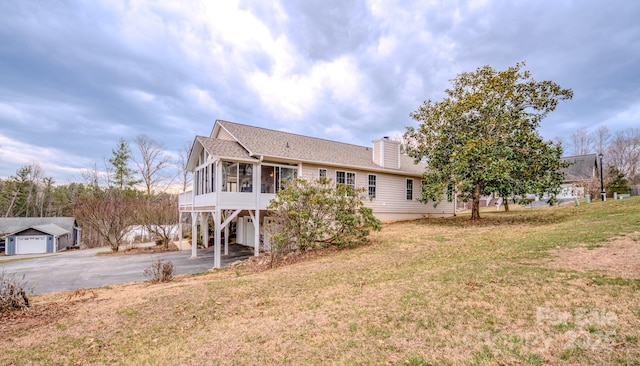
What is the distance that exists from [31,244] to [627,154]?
6807cm

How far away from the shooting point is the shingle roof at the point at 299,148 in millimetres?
14541

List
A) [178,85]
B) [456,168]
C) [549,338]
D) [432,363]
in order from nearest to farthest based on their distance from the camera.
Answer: [432,363] → [549,338] → [456,168] → [178,85]

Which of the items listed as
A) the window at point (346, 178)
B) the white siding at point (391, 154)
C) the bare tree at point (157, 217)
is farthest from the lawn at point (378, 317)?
the bare tree at point (157, 217)

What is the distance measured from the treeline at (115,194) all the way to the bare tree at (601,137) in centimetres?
5430

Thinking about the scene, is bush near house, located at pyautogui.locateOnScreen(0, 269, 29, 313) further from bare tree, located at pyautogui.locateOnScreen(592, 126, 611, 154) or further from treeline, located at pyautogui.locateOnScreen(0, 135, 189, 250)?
bare tree, located at pyautogui.locateOnScreen(592, 126, 611, 154)

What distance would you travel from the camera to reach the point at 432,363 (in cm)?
322

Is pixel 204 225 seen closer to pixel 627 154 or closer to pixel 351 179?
pixel 351 179

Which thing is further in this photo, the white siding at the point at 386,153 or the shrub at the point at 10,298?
the white siding at the point at 386,153

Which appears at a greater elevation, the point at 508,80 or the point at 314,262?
the point at 508,80

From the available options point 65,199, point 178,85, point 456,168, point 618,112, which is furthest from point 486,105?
point 65,199

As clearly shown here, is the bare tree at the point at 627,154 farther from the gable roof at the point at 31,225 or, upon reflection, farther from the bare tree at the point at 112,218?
the gable roof at the point at 31,225

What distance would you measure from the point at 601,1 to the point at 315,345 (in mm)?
15095

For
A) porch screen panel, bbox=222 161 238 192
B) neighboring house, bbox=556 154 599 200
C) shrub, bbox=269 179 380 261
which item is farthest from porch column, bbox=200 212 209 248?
neighboring house, bbox=556 154 599 200

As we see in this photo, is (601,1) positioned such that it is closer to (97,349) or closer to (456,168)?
(456,168)
